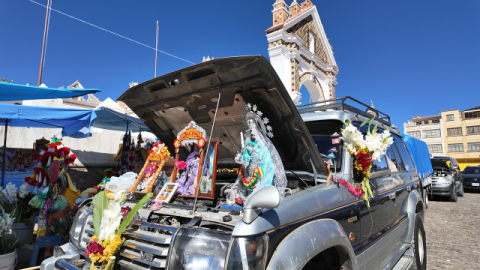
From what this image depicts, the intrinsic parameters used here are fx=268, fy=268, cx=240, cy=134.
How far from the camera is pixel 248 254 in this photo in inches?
58.0

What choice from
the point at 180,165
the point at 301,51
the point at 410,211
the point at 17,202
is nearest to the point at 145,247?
the point at 180,165

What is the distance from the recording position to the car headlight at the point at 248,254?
146cm

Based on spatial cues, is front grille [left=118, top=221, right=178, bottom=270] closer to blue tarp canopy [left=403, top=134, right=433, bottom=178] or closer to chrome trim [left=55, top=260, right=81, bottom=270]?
chrome trim [left=55, top=260, right=81, bottom=270]

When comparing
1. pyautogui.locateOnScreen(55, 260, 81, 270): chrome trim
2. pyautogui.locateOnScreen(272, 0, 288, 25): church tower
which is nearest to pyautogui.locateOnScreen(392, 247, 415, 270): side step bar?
pyautogui.locateOnScreen(55, 260, 81, 270): chrome trim

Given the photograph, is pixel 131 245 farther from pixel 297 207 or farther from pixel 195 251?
pixel 297 207

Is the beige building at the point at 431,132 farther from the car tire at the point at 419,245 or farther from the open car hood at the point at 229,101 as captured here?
the open car hood at the point at 229,101

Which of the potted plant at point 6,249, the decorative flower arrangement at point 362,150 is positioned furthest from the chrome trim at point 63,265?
the decorative flower arrangement at point 362,150

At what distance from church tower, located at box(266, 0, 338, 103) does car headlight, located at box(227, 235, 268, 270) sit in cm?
1198

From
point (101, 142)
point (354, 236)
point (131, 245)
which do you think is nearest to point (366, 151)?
point (354, 236)

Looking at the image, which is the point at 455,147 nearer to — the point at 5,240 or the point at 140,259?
the point at 140,259

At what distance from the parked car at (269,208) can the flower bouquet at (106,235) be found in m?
0.08

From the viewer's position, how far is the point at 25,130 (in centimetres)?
810

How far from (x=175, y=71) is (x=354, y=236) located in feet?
Result: 7.46

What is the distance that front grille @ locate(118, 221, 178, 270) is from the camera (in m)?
1.74
